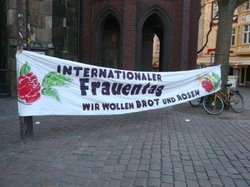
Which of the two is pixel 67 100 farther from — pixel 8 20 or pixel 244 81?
pixel 244 81

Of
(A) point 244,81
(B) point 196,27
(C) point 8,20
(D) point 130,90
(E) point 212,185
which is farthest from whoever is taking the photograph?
(A) point 244,81

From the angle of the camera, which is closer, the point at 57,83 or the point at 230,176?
the point at 230,176

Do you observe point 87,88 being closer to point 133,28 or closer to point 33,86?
point 33,86

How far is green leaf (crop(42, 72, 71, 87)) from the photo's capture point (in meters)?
7.35

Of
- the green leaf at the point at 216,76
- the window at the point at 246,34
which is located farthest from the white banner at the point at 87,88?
the window at the point at 246,34

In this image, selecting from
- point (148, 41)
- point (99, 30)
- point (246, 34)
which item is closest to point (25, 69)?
point (99, 30)

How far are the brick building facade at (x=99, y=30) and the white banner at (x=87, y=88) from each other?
20.5 feet

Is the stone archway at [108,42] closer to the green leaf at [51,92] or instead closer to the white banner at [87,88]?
the white banner at [87,88]

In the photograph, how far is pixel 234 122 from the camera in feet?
33.5

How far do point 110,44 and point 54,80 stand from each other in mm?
12269

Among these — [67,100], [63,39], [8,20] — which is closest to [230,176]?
[67,100]

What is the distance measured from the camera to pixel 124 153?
623cm

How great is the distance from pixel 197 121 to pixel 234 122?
1.09 m

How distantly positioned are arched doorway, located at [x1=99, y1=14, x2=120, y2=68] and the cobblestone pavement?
9671 mm
